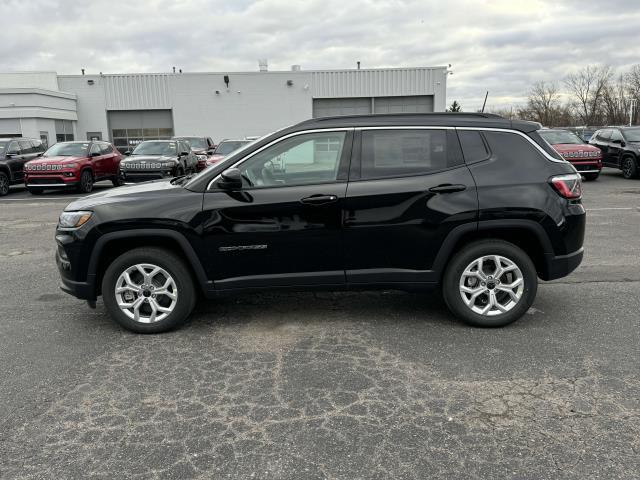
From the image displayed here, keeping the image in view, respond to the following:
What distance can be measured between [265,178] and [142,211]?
3.45 feet

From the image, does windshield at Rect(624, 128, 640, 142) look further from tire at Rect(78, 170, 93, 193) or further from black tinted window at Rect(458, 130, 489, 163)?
tire at Rect(78, 170, 93, 193)

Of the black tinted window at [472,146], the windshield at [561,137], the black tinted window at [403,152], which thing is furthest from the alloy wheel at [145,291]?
the windshield at [561,137]

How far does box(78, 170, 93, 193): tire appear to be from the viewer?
16.3 m

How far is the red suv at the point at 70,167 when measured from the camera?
52.3ft

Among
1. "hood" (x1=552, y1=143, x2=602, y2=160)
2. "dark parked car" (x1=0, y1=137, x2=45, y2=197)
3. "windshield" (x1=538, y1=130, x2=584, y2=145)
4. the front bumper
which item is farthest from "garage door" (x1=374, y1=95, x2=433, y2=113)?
"dark parked car" (x1=0, y1=137, x2=45, y2=197)

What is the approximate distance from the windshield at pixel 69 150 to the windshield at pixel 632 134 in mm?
17945

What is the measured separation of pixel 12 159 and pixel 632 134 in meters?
20.7

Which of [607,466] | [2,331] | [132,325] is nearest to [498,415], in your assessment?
[607,466]

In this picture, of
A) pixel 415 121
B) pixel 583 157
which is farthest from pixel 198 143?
pixel 415 121

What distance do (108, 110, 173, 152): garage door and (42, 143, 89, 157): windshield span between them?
753 inches

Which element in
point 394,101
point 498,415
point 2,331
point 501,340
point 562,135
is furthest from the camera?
point 394,101

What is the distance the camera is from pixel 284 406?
3.30 m

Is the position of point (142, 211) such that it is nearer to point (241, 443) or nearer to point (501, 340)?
point (241, 443)

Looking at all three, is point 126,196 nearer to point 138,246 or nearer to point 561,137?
point 138,246
